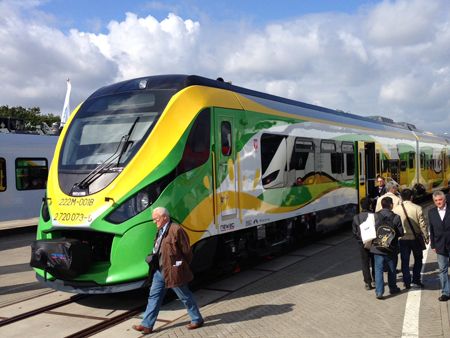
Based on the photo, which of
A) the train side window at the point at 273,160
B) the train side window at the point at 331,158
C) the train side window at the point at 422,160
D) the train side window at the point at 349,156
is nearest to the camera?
the train side window at the point at 273,160

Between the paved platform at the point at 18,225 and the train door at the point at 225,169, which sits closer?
the train door at the point at 225,169

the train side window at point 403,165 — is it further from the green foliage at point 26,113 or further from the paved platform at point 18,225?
the green foliage at point 26,113

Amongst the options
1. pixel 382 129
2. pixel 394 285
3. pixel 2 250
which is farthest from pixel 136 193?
pixel 382 129

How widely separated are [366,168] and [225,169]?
27.9 feet

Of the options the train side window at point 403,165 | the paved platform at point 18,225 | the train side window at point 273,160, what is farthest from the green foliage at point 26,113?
the train side window at point 273,160

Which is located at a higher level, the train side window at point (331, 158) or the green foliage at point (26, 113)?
the green foliage at point (26, 113)

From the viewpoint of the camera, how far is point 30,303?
7.43 m

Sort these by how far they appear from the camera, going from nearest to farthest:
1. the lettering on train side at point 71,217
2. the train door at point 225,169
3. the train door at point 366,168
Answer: the lettering on train side at point 71,217
the train door at point 225,169
the train door at point 366,168

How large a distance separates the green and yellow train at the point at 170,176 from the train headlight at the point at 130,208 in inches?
0.5

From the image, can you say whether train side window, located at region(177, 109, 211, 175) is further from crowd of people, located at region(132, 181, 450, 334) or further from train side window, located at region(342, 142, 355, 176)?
train side window, located at region(342, 142, 355, 176)

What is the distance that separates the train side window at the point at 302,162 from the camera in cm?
1055

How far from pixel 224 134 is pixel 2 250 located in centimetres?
784

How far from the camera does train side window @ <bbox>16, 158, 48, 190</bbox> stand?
15.8m

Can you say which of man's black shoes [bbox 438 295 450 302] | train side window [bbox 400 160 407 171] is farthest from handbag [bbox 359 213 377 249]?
train side window [bbox 400 160 407 171]
